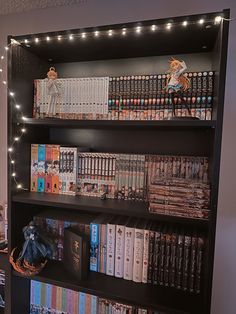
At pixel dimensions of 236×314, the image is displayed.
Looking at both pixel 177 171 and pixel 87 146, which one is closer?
pixel 177 171

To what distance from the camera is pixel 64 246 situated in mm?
1231

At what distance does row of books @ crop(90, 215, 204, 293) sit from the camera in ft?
3.40

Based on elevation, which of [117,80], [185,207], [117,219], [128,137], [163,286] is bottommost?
[163,286]

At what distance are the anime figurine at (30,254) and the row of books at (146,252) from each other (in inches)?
10.5

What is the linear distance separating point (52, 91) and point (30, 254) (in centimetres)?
82

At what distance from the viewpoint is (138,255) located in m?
1.11

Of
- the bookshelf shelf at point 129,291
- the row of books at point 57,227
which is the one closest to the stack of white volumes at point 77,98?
the row of books at point 57,227

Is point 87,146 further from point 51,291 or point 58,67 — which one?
point 51,291

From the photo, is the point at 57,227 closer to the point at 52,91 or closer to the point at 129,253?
the point at 129,253

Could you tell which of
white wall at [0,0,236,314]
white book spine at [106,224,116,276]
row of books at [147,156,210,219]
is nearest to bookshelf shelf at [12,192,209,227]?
row of books at [147,156,210,219]

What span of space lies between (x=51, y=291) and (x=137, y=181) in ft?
2.74

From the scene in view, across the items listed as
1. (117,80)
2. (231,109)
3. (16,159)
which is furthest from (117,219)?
(231,109)

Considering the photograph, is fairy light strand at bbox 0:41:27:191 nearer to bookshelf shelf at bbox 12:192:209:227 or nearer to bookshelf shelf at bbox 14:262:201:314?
bookshelf shelf at bbox 12:192:209:227

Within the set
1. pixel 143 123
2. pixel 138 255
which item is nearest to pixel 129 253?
pixel 138 255
